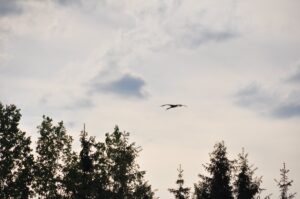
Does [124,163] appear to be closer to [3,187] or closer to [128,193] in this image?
[128,193]

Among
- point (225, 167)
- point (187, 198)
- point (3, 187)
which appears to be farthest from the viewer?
point (187, 198)

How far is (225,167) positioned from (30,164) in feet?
60.5

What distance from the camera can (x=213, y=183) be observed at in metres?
43.1

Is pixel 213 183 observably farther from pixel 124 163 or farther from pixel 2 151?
pixel 2 151

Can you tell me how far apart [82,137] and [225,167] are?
14.2 meters

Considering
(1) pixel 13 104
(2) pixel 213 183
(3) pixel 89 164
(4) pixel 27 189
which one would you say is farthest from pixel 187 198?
(1) pixel 13 104

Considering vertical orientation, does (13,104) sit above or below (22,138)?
above

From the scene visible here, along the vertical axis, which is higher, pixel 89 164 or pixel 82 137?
pixel 82 137

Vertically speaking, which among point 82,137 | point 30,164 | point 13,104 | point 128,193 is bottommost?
point 128,193

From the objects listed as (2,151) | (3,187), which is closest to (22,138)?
(2,151)

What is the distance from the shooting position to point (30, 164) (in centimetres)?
4194

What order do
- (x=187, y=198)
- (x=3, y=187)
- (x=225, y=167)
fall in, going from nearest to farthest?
(x=3, y=187) < (x=225, y=167) < (x=187, y=198)

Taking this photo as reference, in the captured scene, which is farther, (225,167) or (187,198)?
(187,198)

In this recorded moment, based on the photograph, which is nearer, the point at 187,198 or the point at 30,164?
the point at 30,164
